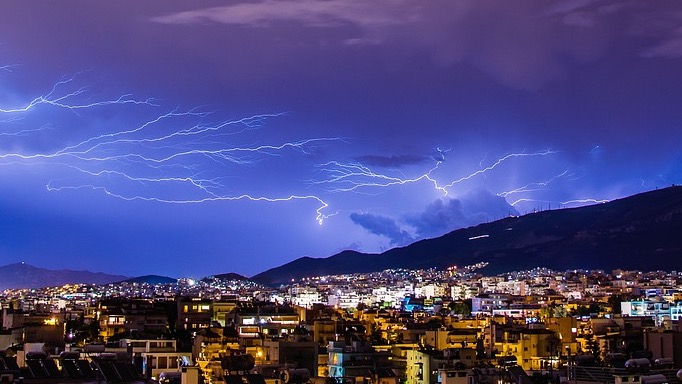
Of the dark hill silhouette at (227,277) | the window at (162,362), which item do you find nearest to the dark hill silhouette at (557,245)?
the dark hill silhouette at (227,277)

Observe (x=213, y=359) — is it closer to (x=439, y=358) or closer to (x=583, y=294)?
(x=439, y=358)

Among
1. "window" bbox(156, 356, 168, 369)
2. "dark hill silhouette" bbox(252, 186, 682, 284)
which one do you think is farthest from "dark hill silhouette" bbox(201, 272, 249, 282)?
"window" bbox(156, 356, 168, 369)

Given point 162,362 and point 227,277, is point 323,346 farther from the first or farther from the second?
point 227,277

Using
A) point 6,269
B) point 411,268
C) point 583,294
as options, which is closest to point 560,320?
point 583,294

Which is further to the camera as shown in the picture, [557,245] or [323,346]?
[557,245]

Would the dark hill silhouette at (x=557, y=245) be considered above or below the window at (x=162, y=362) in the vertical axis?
above

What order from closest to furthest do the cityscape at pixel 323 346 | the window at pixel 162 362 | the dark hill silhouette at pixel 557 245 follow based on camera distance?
the cityscape at pixel 323 346
the window at pixel 162 362
the dark hill silhouette at pixel 557 245

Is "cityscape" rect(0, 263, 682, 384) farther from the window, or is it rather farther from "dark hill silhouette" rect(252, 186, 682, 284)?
"dark hill silhouette" rect(252, 186, 682, 284)

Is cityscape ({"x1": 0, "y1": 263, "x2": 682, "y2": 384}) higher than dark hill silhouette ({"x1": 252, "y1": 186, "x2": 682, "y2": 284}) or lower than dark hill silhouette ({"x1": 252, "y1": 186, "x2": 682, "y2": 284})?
lower

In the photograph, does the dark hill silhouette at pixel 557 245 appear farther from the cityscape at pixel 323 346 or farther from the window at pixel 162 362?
the window at pixel 162 362

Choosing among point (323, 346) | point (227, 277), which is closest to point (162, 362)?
point (323, 346)
